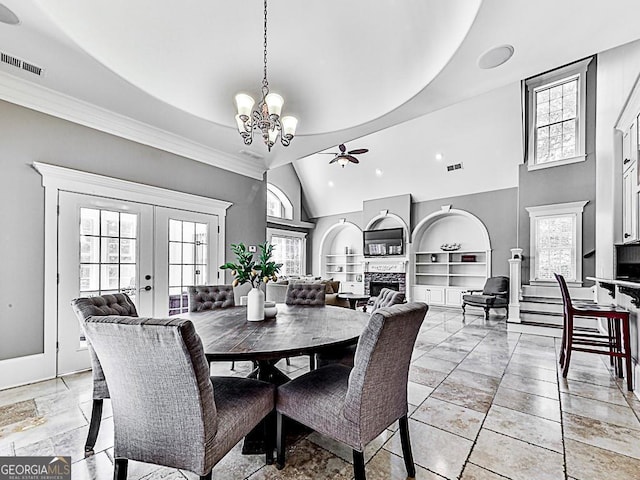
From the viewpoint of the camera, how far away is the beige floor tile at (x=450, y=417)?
7.10 ft

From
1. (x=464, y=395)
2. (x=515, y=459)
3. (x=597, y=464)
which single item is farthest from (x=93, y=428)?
(x=597, y=464)

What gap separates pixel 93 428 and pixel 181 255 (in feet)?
8.92

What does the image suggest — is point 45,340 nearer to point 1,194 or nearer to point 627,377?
point 1,194

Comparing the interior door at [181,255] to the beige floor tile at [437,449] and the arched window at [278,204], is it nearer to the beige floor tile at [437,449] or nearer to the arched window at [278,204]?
the beige floor tile at [437,449]

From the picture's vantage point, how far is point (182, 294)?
4344mm

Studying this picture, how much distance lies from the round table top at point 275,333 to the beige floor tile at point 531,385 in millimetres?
1718

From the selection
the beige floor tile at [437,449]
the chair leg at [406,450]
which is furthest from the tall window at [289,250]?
the chair leg at [406,450]

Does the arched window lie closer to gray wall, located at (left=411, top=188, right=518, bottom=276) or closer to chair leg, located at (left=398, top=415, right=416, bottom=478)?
gray wall, located at (left=411, top=188, right=518, bottom=276)

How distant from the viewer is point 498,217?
7520mm

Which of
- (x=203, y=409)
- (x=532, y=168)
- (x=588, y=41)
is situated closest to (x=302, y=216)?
(x=532, y=168)

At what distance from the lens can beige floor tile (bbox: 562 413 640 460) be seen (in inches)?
77.0

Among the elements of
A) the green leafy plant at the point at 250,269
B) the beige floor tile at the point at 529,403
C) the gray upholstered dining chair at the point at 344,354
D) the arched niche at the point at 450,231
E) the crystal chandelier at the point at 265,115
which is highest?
the crystal chandelier at the point at 265,115

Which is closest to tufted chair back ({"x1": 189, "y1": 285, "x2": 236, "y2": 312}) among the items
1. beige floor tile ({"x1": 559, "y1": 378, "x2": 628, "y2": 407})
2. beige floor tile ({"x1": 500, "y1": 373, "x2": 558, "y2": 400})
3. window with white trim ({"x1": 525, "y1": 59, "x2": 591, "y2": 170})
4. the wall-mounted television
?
beige floor tile ({"x1": 500, "y1": 373, "x2": 558, "y2": 400})

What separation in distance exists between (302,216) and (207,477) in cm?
1012
